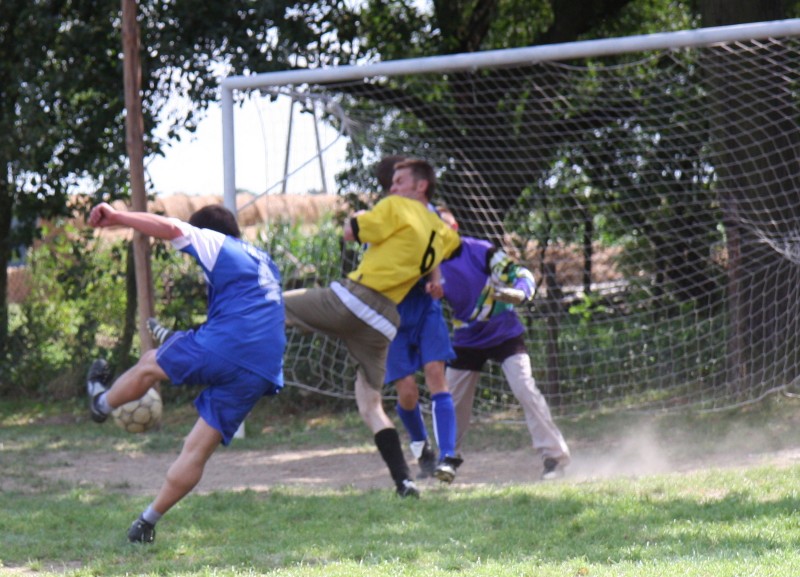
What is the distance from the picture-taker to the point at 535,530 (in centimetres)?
542

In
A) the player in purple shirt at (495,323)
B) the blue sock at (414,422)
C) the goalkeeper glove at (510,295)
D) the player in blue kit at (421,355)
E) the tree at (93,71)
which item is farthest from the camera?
the tree at (93,71)

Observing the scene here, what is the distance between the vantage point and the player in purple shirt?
23.8 ft

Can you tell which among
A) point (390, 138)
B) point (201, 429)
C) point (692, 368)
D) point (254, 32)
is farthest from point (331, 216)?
point (201, 429)

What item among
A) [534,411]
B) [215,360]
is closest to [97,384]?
[215,360]

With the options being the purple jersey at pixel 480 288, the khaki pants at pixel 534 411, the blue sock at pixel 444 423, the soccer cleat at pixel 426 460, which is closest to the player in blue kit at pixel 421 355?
the blue sock at pixel 444 423

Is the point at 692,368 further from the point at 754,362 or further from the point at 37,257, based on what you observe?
the point at 37,257

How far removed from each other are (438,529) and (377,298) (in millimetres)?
1518

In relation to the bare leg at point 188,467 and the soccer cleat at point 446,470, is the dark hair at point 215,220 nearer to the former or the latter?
the bare leg at point 188,467

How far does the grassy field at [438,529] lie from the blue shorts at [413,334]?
779 millimetres

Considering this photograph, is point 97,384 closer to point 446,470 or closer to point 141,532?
point 141,532

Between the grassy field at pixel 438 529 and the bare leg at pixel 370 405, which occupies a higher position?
the bare leg at pixel 370 405

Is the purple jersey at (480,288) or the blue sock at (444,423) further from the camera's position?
the purple jersey at (480,288)

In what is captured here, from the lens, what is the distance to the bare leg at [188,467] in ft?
17.5

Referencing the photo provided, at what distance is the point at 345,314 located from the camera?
6461 millimetres
